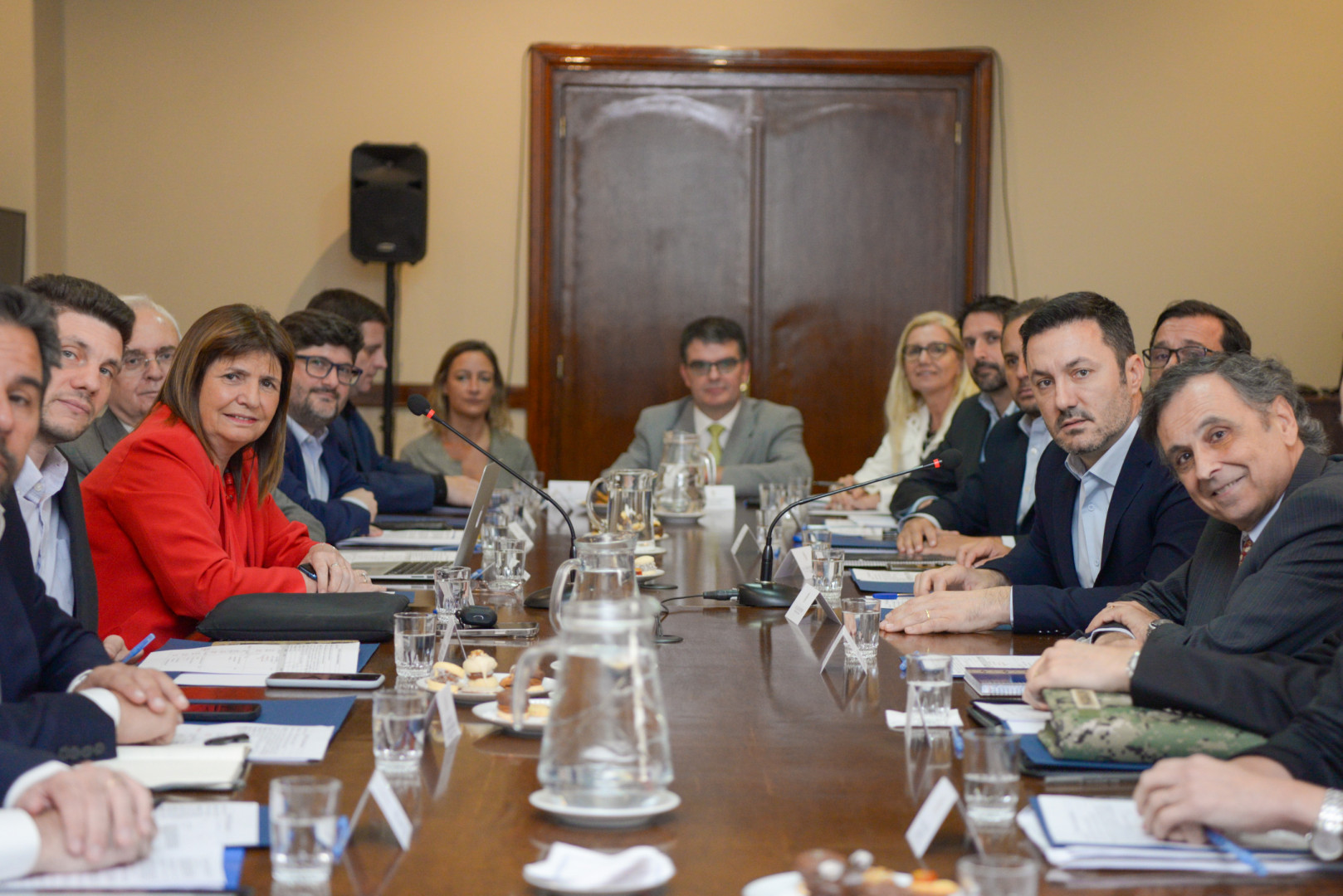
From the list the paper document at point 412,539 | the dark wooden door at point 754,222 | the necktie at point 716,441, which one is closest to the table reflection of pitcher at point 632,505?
the paper document at point 412,539

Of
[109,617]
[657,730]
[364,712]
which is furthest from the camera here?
[109,617]

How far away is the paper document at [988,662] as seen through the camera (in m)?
1.95

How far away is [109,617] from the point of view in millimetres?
2414

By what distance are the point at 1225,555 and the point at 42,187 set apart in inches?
214

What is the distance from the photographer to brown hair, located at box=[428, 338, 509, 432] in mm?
5457

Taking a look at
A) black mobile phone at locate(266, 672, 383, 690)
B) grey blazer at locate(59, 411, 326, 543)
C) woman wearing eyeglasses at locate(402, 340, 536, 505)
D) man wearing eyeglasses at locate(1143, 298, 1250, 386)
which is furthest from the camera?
woman wearing eyeglasses at locate(402, 340, 536, 505)

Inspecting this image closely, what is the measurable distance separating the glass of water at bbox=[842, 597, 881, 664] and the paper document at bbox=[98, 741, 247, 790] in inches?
35.8

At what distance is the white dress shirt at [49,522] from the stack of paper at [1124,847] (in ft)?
5.34

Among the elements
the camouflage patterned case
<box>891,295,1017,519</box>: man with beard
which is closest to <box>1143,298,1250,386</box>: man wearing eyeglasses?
<box>891,295,1017,519</box>: man with beard

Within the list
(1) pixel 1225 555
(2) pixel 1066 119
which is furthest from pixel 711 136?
(1) pixel 1225 555

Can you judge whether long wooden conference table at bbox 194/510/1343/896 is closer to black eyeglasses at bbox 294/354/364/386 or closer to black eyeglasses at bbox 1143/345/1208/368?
black eyeglasses at bbox 1143/345/1208/368

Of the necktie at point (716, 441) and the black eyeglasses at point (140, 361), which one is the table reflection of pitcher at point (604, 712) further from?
the necktie at point (716, 441)

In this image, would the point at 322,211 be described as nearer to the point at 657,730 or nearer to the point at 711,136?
the point at 711,136

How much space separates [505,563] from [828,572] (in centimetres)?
67
